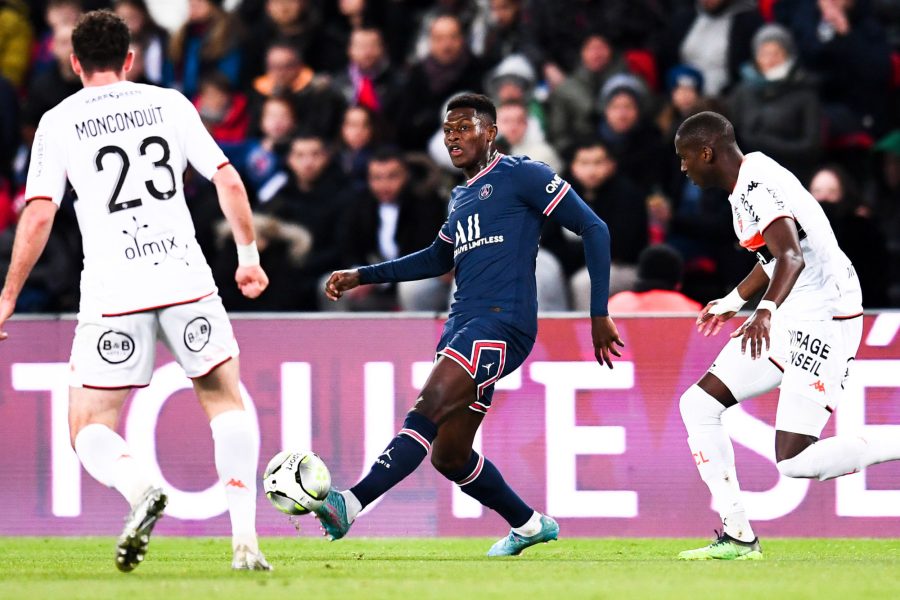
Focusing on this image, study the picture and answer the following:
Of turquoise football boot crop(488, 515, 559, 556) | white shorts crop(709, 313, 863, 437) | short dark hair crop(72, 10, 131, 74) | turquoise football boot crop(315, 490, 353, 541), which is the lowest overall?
turquoise football boot crop(488, 515, 559, 556)

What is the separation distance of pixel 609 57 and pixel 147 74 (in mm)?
4106

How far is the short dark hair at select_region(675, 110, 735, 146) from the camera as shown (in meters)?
7.42

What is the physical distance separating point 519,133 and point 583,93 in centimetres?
102

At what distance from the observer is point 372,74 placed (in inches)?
540

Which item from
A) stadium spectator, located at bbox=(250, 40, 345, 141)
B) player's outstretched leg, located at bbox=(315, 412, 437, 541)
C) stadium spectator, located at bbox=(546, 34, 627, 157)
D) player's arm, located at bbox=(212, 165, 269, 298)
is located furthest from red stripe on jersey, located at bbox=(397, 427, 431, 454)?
stadium spectator, located at bbox=(250, 40, 345, 141)

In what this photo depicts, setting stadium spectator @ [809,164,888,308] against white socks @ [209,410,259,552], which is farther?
stadium spectator @ [809,164,888,308]

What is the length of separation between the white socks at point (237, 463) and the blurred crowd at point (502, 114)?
4385 millimetres

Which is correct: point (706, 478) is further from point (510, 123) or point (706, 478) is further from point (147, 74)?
point (147, 74)

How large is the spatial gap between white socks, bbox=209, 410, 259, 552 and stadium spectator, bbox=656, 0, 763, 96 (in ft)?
24.9

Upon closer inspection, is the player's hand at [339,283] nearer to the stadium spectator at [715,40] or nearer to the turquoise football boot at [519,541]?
the turquoise football boot at [519,541]

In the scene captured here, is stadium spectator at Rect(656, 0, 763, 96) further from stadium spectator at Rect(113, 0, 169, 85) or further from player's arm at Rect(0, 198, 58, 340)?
player's arm at Rect(0, 198, 58, 340)

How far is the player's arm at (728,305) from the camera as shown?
7.45 m

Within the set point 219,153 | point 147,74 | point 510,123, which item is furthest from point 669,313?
point 147,74

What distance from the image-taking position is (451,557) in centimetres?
804
